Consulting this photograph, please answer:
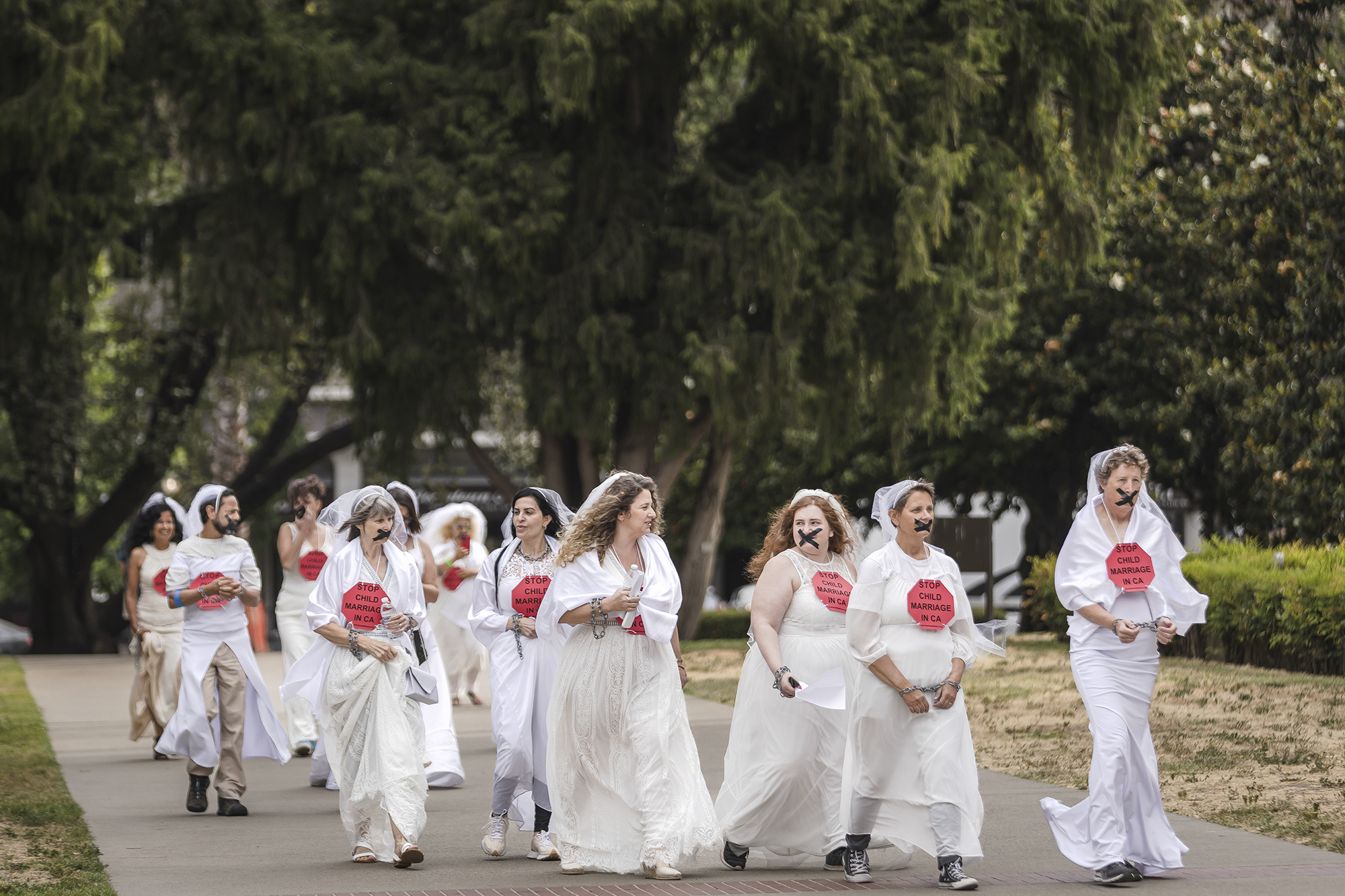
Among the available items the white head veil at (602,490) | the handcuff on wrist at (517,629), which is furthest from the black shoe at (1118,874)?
the handcuff on wrist at (517,629)

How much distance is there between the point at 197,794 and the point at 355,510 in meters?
2.68

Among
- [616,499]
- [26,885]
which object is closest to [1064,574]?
[616,499]

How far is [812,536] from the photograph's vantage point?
8273 mm

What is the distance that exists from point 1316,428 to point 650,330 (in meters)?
7.93

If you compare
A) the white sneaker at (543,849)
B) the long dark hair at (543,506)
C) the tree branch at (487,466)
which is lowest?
the white sneaker at (543,849)

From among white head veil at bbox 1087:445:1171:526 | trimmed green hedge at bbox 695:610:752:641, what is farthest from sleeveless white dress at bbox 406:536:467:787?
trimmed green hedge at bbox 695:610:752:641

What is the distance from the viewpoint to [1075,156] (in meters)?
21.7

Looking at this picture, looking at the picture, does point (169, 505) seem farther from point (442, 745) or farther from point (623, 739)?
point (623, 739)

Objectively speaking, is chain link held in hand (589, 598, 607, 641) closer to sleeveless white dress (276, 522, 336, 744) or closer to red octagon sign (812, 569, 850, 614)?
red octagon sign (812, 569, 850, 614)

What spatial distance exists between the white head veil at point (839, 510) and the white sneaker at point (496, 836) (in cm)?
221

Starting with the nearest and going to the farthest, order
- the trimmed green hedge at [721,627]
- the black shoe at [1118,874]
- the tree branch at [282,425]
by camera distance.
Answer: the black shoe at [1118,874] → the trimmed green hedge at [721,627] → the tree branch at [282,425]

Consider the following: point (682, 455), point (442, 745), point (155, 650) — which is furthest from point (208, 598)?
point (682, 455)

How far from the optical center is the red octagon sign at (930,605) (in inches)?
308

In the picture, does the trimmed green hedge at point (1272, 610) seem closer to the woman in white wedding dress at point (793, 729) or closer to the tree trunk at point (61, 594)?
the woman in white wedding dress at point (793, 729)
